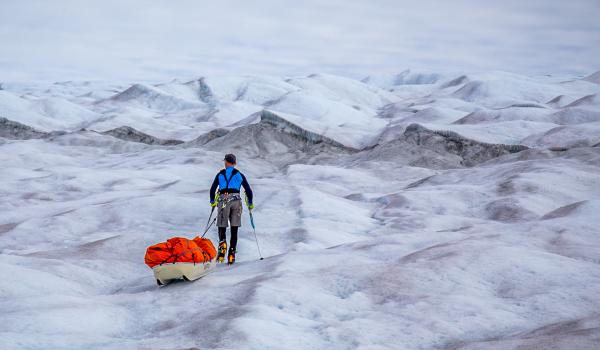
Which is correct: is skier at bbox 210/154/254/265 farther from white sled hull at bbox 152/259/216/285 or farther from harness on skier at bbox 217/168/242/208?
white sled hull at bbox 152/259/216/285

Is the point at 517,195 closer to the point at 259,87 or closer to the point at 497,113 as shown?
the point at 497,113

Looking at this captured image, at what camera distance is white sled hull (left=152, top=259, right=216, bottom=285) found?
1049 cm

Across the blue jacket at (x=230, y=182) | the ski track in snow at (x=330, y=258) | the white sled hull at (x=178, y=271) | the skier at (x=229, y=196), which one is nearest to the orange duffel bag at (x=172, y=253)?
the white sled hull at (x=178, y=271)

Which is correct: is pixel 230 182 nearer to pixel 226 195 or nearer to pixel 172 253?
pixel 226 195

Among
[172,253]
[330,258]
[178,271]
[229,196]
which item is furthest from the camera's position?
[330,258]

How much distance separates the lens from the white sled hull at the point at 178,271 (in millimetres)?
10492

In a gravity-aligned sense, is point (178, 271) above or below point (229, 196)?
below

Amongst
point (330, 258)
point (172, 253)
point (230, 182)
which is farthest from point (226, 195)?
point (330, 258)

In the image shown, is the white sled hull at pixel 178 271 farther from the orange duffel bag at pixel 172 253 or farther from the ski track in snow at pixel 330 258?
the ski track in snow at pixel 330 258

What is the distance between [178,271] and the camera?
34.5ft

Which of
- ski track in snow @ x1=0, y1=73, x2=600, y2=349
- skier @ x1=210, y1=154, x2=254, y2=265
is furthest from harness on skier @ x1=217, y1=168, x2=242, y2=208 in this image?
ski track in snow @ x1=0, y1=73, x2=600, y2=349

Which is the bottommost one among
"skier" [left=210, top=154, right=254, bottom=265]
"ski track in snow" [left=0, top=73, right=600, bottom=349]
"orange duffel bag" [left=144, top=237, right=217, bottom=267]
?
"ski track in snow" [left=0, top=73, right=600, bottom=349]

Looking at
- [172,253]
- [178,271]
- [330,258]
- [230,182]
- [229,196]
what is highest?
[230,182]

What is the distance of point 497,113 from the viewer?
68000 millimetres
